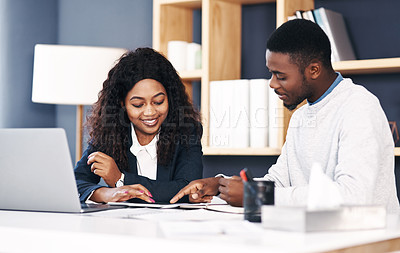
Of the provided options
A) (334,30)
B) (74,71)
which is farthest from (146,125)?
(74,71)

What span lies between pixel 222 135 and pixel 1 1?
1674mm

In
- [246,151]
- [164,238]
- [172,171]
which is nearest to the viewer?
[164,238]

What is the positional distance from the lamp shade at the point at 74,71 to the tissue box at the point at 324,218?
2185mm

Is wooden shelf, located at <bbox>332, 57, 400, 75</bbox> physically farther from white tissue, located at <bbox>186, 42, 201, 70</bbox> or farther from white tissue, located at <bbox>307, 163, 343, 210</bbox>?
white tissue, located at <bbox>307, 163, 343, 210</bbox>

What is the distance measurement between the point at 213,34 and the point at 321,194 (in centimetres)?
192

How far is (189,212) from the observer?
1.51m

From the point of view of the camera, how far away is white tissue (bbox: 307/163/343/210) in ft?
3.64

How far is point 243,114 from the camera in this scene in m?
2.82

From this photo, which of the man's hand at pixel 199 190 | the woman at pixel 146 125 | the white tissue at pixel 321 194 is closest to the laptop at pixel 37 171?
the man's hand at pixel 199 190

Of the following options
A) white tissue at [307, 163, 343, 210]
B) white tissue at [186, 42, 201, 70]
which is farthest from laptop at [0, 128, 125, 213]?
white tissue at [186, 42, 201, 70]

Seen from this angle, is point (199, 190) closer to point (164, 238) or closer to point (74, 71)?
point (164, 238)

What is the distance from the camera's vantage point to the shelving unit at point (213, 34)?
2.79 meters

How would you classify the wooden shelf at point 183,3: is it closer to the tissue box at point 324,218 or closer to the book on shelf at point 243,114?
the book on shelf at point 243,114

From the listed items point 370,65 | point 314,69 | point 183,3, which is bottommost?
point 314,69
